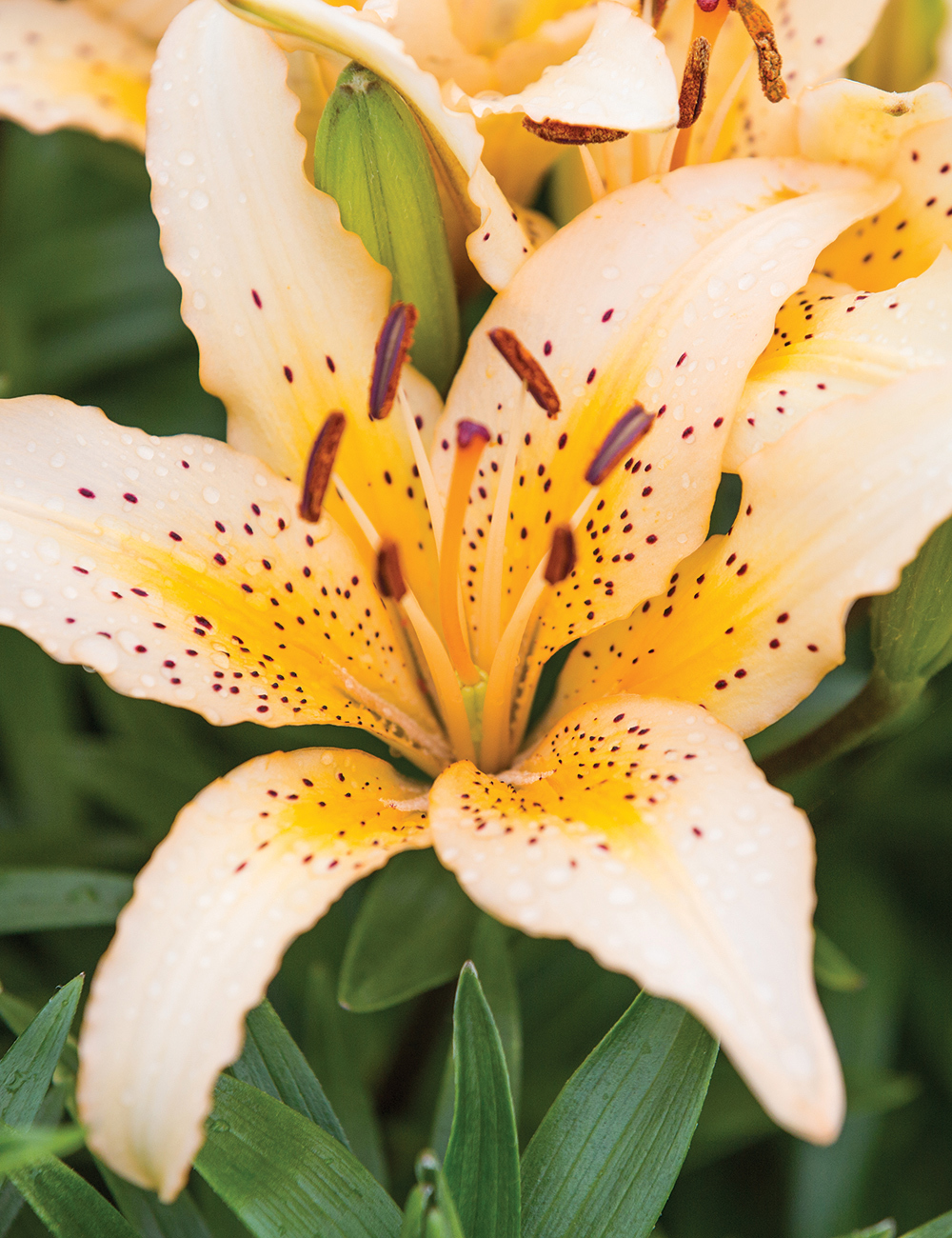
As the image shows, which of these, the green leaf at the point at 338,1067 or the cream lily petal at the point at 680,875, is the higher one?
the cream lily petal at the point at 680,875

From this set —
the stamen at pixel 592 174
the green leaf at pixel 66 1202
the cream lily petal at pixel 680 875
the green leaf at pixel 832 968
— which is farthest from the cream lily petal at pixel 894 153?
the green leaf at pixel 66 1202

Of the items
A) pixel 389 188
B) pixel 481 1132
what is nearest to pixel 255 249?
pixel 389 188

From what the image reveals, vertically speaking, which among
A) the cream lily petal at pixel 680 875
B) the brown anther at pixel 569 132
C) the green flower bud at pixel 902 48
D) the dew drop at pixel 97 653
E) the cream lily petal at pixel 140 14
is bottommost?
the dew drop at pixel 97 653

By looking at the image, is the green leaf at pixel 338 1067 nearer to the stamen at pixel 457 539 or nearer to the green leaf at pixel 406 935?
the green leaf at pixel 406 935

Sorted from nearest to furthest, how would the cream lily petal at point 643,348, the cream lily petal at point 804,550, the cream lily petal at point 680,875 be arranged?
1. the cream lily petal at point 680,875
2. the cream lily petal at point 804,550
3. the cream lily petal at point 643,348

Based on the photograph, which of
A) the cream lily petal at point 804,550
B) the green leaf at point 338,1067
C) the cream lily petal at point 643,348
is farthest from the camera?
the green leaf at point 338,1067

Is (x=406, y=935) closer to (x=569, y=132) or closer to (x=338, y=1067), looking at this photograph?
(x=338, y=1067)
